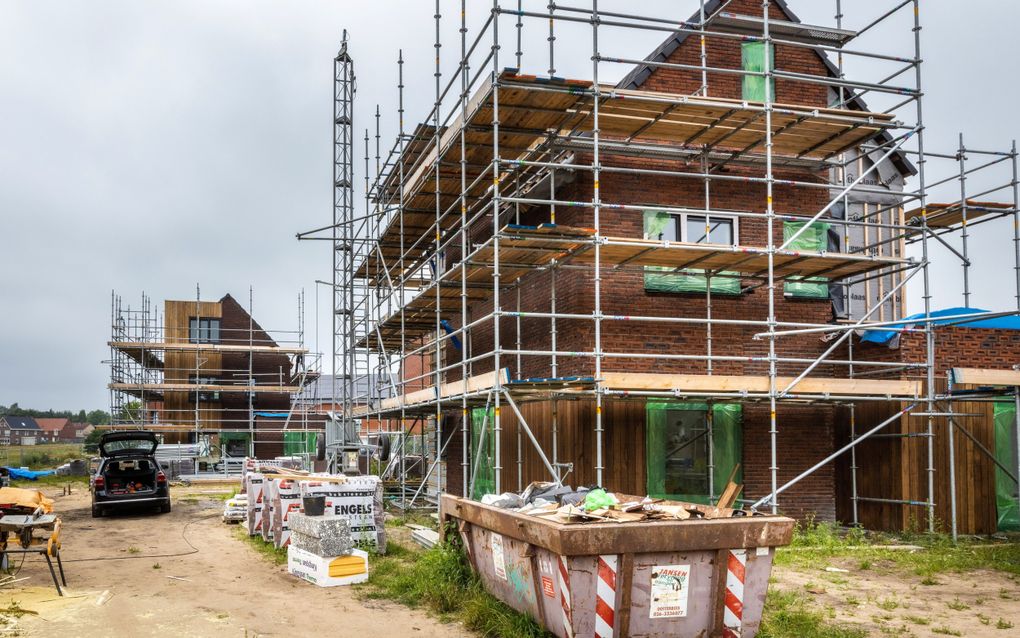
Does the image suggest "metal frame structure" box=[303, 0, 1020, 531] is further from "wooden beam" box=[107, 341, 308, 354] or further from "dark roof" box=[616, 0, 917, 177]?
"wooden beam" box=[107, 341, 308, 354]

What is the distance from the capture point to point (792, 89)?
17703mm

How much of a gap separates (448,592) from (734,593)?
339 cm

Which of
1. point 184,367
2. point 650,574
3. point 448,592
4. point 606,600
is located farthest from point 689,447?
point 184,367

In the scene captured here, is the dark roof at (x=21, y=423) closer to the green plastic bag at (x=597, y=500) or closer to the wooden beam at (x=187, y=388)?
the wooden beam at (x=187, y=388)

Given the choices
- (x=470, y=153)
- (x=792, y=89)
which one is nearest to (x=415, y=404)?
(x=470, y=153)

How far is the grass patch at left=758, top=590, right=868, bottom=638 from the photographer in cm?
848

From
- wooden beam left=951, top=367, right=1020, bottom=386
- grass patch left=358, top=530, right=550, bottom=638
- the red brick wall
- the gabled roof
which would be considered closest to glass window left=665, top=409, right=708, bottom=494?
the red brick wall

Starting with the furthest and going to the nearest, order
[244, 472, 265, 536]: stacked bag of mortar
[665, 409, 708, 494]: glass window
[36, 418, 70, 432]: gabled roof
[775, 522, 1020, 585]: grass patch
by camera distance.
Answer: [36, 418, 70, 432]: gabled roof < [244, 472, 265, 536]: stacked bag of mortar < [665, 409, 708, 494]: glass window < [775, 522, 1020, 585]: grass patch

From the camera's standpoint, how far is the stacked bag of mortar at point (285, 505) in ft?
48.4

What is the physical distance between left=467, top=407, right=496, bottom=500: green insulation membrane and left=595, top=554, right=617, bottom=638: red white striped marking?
1033cm

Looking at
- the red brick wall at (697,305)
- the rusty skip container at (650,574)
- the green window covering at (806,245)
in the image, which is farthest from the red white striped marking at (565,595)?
the green window covering at (806,245)

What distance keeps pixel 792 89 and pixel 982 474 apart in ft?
24.9

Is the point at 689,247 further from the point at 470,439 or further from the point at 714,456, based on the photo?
the point at 470,439

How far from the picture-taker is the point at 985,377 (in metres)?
15.4
